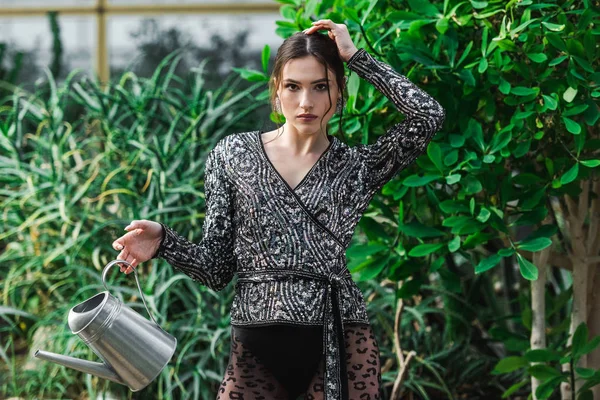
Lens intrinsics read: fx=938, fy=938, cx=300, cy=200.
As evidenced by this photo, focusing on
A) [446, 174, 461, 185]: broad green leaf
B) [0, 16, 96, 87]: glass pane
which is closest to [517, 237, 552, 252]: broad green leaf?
[446, 174, 461, 185]: broad green leaf

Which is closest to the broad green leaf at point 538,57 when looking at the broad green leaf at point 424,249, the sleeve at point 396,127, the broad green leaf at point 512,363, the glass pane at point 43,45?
the sleeve at point 396,127

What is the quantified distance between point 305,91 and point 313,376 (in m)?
0.74

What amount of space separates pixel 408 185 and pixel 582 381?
1.20 meters

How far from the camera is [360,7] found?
3314 mm

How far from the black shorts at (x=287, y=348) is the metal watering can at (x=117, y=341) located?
220 millimetres

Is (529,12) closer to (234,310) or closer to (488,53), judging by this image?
(488,53)

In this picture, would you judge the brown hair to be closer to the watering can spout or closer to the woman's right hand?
the woman's right hand

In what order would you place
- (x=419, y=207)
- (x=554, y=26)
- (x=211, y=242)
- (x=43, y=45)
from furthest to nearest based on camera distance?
(x=43, y=45)
(x=419, y=207)
(x=554, y=26)
(x=211, y=242)

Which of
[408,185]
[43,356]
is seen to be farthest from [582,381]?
[43,356]

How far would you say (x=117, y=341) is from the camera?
7.82 ft

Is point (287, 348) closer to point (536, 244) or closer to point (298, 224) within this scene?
point (298, 224)

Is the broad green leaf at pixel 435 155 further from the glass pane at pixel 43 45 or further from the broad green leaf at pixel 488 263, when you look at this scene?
the glass pane at pixel 43 45

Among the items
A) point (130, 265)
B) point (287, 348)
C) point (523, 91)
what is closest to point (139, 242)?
point (130, 265)

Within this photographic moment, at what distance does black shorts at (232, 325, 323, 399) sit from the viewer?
2.40 metres
